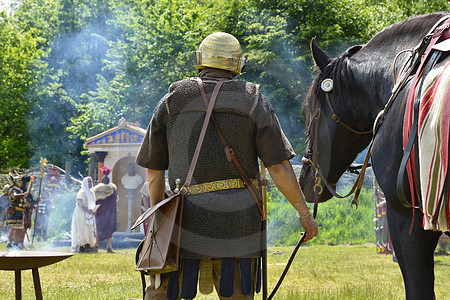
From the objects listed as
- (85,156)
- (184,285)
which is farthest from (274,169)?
(85,156)

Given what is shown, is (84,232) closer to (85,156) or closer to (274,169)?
(274,169)

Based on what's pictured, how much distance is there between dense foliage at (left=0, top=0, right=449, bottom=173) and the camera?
23.7 metres

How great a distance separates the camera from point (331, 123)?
450 cm

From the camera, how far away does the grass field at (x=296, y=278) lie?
7.58 m

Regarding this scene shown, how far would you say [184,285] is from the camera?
3.64 metres

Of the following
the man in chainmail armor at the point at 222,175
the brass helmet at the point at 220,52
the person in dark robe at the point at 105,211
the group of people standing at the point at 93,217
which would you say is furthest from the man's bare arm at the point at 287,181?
the person in dark robe at the point at 105,211

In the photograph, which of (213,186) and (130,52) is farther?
(130,52)

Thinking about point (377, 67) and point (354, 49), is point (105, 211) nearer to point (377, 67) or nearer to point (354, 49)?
point (354, 49)

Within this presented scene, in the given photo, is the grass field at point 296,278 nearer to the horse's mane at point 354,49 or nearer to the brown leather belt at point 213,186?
the horse's mane at point 354,49

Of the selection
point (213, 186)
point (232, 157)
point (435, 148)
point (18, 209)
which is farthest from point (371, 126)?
point (18, 209)

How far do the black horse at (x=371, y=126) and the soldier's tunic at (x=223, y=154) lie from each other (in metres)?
0.61

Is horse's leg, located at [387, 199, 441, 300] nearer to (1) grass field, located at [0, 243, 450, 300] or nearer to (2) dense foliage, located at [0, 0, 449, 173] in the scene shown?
(1) grass field, located at [0, 243, 450, 300]

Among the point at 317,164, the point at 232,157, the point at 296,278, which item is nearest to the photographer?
the point at 232,157

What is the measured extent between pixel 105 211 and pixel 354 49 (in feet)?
39.4
